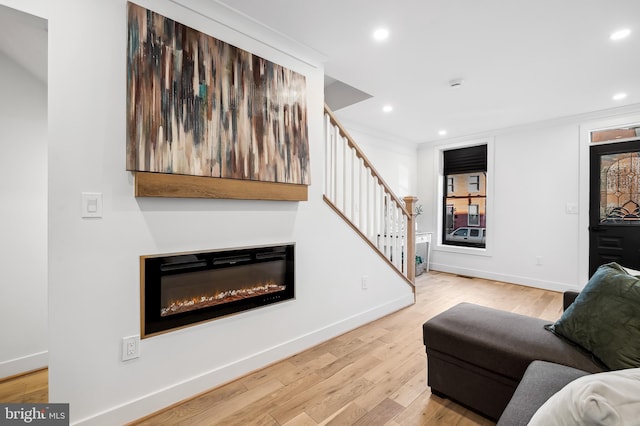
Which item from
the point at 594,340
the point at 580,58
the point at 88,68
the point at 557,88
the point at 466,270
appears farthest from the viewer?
the point at 466,270

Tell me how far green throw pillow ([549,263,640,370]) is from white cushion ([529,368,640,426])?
0.76m

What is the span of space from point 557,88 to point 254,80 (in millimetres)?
3368

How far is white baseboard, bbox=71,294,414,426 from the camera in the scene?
1570 millimetres

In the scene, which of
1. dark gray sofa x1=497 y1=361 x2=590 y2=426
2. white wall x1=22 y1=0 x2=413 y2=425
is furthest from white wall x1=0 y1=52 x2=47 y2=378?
dark gray sofa x1=497 y1=361 x2=590 y2=426

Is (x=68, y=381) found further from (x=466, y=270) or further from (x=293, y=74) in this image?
(x=466, y=270)

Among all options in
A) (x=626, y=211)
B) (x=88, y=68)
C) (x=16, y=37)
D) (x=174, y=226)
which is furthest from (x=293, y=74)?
(x=626, y=211)

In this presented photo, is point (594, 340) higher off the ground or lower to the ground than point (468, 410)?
higher

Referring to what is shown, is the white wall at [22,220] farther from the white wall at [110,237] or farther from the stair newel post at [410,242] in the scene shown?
the stair newel post at [410,242]

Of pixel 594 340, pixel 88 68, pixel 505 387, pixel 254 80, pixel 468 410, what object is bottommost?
pixel 468 410

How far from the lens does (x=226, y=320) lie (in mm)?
1996

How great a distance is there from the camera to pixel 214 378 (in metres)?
1.92

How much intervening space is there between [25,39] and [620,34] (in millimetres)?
4145

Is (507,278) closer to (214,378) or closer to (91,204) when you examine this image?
(214,378)

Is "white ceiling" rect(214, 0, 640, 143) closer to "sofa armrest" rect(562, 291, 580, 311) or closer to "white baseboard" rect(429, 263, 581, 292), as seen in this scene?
"sofa armrest" rect(562, 291, 580, 311)
